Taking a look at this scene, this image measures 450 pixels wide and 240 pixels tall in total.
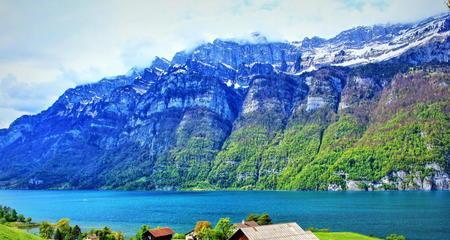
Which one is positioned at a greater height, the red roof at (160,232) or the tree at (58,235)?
the red roof at (160,232)

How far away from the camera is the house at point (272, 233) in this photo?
55.5m

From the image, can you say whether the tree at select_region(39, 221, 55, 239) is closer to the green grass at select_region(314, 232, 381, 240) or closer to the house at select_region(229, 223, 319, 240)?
the green grass at select_region(314, 232, 381, 240)

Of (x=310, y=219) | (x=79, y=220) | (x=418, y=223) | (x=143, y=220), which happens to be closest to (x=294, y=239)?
(x=418, y=223)

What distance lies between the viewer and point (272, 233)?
187 feet

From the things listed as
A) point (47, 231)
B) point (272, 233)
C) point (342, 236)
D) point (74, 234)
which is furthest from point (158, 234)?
point (272, 233)

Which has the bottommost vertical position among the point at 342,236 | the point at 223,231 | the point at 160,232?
the point at 342,236

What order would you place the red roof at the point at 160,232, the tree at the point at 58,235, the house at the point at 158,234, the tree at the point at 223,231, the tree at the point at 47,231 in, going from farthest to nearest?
the tree at the point at 47,231
the tree at the point at 58,235
the red roof at the point at 160,232
the house at the point at 158,234
the tree at the point at 223,231

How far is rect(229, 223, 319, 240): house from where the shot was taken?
5553 centimetres

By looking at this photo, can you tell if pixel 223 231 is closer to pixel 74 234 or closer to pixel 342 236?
pixel 342 236

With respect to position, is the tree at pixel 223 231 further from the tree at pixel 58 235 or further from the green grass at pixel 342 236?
the tree at pixel 58 235

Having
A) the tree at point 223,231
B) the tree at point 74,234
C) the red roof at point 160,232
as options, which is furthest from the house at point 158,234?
the tree at point 74,234

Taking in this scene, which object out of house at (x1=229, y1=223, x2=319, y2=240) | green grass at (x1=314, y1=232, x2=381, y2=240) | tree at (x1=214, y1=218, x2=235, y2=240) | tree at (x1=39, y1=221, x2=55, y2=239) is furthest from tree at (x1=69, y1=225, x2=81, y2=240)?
house at (x1=229, y1=223, x2=319, y2=240)

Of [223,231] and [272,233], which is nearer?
[272,233]

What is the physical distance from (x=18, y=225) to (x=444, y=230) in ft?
401
